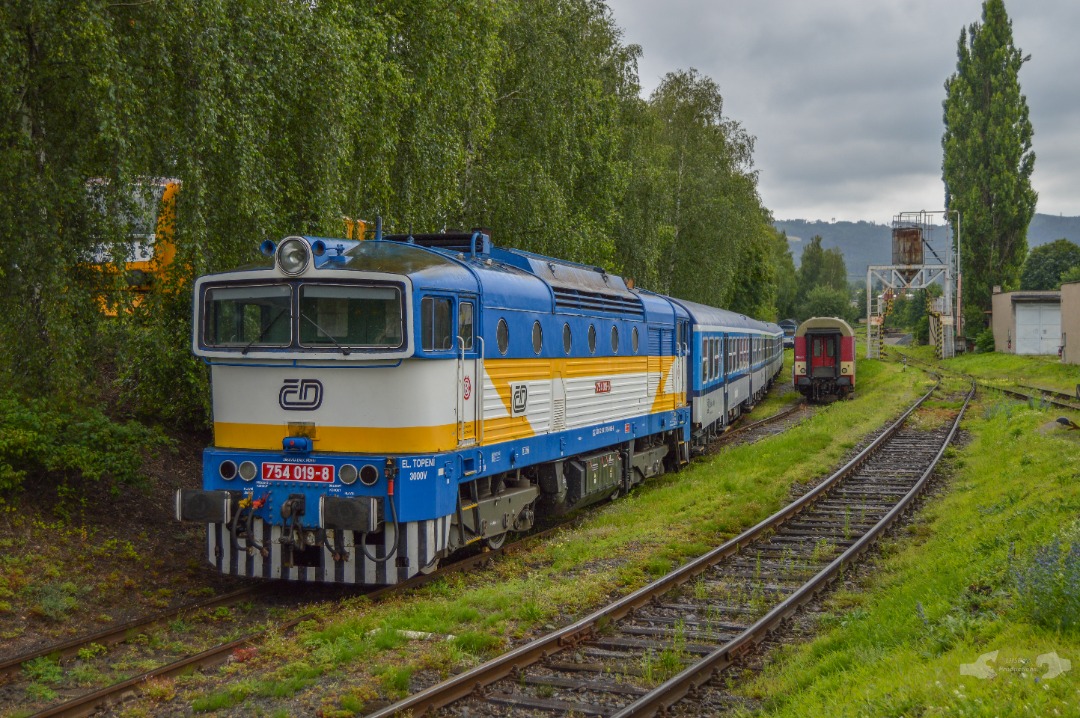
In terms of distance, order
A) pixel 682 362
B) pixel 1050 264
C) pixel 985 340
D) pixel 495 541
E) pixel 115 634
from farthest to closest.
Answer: pixel 1050 264, pixel 985 340, pixel 682 362, pixel 495 541, pixel 115 634

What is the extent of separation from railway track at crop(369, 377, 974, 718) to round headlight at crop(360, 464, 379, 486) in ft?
8.08

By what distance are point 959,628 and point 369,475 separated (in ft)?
18.6

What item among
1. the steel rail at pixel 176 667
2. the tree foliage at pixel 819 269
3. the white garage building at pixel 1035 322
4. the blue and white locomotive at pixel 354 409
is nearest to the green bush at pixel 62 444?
the blue and white locomotive at pixel 354 409

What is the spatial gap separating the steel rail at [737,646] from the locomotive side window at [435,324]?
13.7 ft

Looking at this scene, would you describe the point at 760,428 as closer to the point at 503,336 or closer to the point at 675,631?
the point at 503,336

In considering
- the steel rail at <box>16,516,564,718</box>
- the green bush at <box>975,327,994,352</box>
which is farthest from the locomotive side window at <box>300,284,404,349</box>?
the green bush at <box>975,327,994,352</box>

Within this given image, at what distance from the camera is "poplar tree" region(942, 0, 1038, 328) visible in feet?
194

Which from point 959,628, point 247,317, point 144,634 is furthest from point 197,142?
point 959,628

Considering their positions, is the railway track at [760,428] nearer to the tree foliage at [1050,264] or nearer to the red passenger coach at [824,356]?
the red passenger coach at [824,356]

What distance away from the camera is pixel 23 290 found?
1140cm

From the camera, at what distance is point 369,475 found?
9.75 meters

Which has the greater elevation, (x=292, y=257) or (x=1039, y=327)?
(x=292, y=257)

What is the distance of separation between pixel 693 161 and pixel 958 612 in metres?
36.3

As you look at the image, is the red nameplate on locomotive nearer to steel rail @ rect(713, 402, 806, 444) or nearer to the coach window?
the coach window
